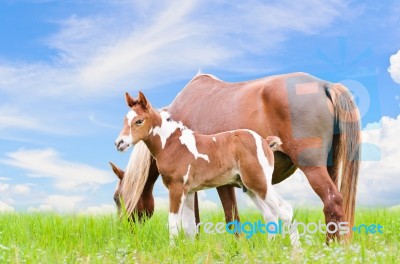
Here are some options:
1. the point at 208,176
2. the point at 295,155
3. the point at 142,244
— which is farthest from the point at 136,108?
the point at 295,155

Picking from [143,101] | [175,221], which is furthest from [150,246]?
[143,101]

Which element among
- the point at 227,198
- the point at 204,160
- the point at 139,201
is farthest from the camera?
the point at 139,201

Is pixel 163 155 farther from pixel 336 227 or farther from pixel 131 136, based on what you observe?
pixel 336 227

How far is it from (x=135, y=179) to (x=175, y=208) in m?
1.58

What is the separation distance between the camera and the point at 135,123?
600cm

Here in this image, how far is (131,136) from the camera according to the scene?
19.5 ft

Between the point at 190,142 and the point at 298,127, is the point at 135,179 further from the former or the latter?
the point at 298,127

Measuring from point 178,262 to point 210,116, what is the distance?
2451mm

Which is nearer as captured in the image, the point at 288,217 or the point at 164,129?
the point at 288,217

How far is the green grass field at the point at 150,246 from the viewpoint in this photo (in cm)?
503

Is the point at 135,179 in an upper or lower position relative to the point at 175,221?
upper

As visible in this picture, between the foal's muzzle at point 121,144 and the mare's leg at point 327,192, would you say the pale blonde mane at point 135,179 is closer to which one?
the foal's muzzle at point 121,144

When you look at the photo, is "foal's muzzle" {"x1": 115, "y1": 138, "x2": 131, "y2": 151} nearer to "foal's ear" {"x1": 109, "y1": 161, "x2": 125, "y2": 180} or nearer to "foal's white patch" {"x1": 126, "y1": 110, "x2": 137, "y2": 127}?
"foal's white patch" {"x1": 126, "y1": 110, "x2": 137, "y2": 127}

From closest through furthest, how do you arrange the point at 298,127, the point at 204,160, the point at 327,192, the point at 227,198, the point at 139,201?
the point at 204,160, the point at 327,192, the point at 298,127, the point at 227,198, the point at 139,201
